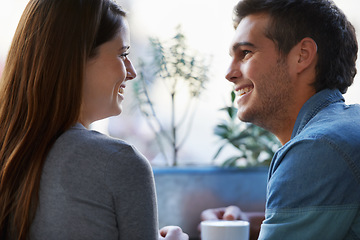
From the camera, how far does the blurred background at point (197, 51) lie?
7.32 feet

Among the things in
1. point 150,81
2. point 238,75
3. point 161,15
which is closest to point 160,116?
point 150,81

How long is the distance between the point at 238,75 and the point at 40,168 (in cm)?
70

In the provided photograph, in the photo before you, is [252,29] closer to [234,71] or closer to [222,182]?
[234,71]

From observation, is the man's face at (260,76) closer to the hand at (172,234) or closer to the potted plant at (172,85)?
the hand at (172,234)

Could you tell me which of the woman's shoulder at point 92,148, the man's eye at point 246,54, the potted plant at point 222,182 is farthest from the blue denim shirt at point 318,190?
the potted plant at point 222,182

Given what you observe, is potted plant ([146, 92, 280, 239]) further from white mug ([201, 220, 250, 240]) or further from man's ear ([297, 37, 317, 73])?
man's ear ([297, 37, 317, 73])

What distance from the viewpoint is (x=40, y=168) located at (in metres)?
0.73

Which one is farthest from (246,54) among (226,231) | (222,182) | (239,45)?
(222,182)

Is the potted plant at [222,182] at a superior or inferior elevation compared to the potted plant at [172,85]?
inferior

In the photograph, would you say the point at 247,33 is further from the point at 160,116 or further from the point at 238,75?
the point at 160,116

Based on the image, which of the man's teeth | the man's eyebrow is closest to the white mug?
the man's teeth

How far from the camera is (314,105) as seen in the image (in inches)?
42.3

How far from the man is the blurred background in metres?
1.02

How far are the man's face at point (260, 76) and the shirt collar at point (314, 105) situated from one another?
71 mm
